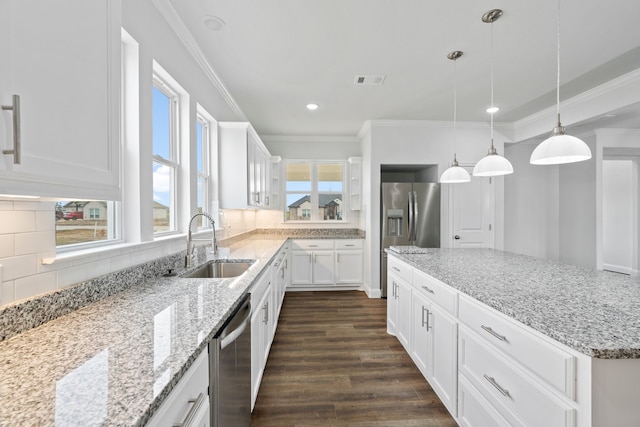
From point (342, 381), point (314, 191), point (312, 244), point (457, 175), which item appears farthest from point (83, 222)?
point (314, 191)

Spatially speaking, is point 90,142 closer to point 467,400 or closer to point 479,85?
point 467,400

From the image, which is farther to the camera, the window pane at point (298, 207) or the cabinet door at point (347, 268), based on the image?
the window pane at point (298, 207)

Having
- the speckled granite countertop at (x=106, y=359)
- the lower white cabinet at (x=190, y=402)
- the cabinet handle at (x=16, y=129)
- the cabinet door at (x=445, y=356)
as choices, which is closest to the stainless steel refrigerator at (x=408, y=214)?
the cabinet door at (x=445, y=356)

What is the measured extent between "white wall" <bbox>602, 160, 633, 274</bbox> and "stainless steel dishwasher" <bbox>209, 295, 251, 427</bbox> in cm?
736

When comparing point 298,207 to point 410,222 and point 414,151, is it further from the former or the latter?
point 414,151

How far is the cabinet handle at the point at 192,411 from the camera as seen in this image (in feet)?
2.60

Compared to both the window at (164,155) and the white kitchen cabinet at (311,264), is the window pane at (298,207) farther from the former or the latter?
the window at (164,155)

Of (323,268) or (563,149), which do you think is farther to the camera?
Answer: (323,268)

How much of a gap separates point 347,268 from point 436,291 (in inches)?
112

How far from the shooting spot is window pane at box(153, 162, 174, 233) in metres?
2.05

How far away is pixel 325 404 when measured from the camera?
1.93 metres

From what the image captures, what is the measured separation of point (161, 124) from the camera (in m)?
2.13

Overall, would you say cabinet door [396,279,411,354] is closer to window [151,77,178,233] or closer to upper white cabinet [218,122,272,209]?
upper white cabinet [218,122,272,209]

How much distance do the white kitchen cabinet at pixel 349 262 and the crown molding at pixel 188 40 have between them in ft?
9.08
